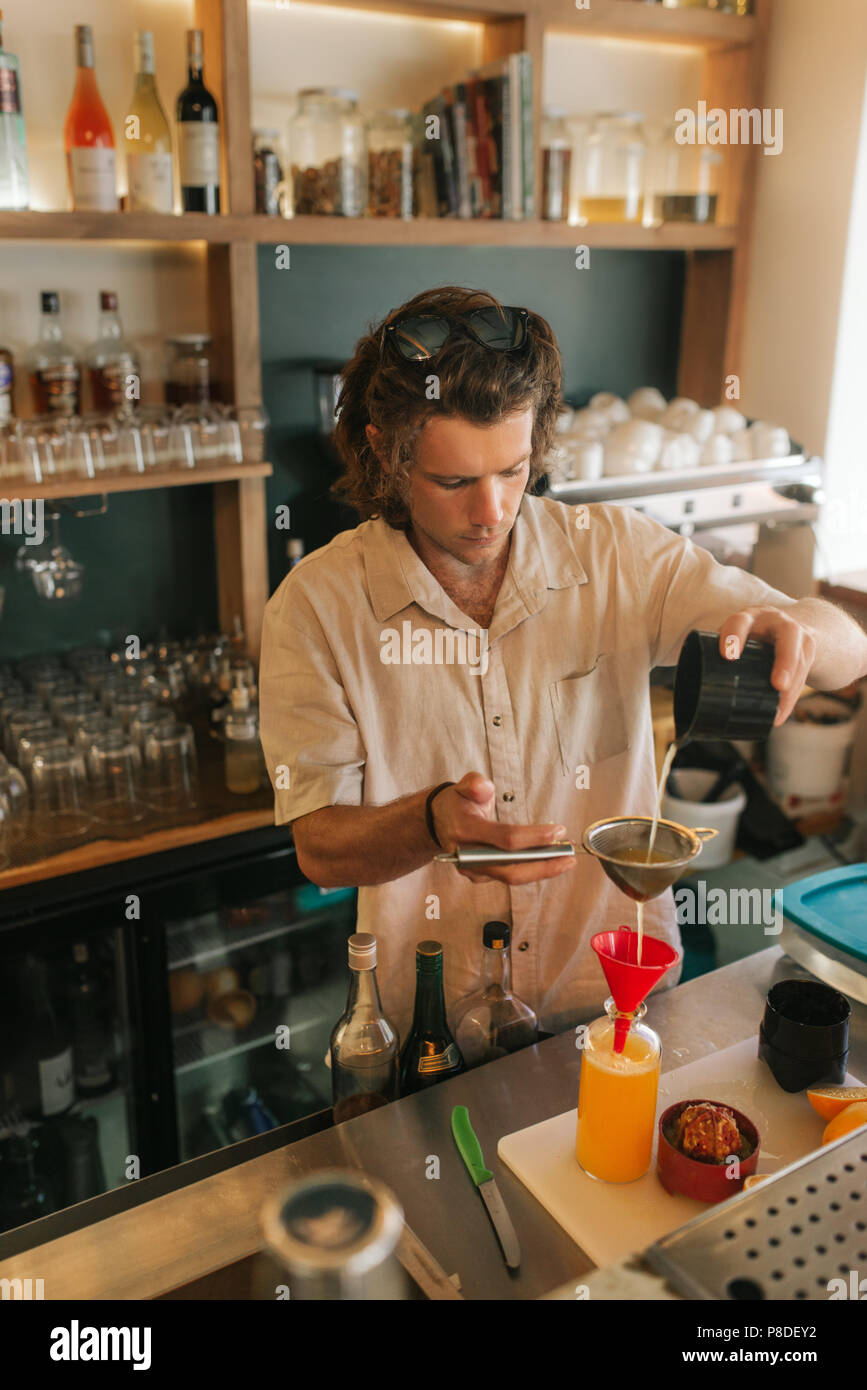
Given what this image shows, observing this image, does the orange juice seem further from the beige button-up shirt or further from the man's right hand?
the beige button-up shirt

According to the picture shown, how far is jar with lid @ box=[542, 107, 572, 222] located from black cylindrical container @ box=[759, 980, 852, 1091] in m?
2.24

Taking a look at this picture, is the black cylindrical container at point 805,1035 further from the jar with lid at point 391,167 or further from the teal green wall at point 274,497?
the jar with lid at point 391,167

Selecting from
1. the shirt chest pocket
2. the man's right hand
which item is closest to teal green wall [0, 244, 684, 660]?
the shirt chest pocket

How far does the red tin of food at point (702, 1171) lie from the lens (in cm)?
110

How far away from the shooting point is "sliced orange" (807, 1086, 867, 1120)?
1.22 metres

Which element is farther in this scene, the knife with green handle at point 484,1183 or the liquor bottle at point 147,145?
the liquor bottle at point 147,145

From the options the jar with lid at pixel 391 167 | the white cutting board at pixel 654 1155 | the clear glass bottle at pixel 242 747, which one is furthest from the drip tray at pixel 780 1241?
the jar with lid at pixel 391 167

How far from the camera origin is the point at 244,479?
2.61m

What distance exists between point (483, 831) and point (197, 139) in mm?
1885

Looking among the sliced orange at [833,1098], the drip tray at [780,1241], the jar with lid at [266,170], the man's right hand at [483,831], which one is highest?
the jar with lid at [266,170]

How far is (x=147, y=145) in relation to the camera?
2.48 m

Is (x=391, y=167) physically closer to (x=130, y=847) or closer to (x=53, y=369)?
(x=53, y=369)

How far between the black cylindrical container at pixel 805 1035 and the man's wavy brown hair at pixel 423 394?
0.80 m
